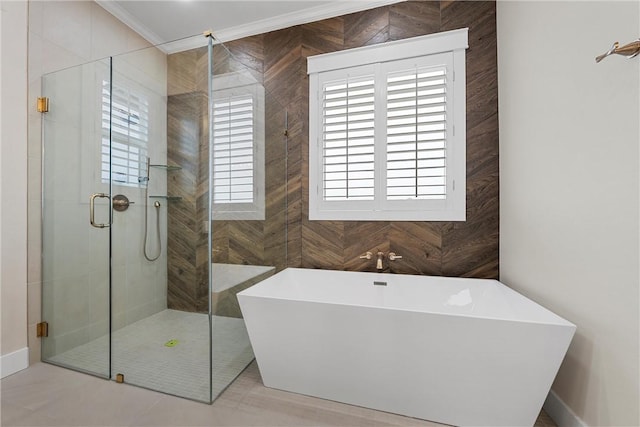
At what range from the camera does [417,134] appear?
2.21 metres

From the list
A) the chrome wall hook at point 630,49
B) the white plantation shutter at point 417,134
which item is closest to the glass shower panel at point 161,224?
the white plantation shutter at point 417,134

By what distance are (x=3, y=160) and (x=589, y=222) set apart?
3.34m

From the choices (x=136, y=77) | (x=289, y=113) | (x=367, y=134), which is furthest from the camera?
(x=289, y=113)

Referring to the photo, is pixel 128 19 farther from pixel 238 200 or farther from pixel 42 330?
pixel 42 330

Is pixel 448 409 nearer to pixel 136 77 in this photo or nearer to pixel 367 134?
pixel 367 134

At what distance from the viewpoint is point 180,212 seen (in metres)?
1.70

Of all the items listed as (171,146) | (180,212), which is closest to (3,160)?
(171,146)

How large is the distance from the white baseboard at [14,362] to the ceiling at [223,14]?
9.12 feet

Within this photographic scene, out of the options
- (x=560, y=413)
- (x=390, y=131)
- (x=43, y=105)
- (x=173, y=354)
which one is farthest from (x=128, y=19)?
(x=560, y=413)

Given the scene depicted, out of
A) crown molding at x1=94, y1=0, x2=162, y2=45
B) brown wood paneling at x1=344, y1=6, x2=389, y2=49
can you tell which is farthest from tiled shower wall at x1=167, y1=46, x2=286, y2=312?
crown molding at x1=94, y1=0, x2=162, y2=45

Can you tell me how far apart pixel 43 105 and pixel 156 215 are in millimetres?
1235

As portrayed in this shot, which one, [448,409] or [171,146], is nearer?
[448,409]

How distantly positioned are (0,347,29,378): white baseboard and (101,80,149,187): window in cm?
129

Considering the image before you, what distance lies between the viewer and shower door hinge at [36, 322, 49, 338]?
1988 mm
